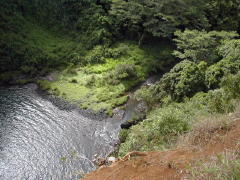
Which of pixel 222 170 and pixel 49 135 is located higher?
pixel 222 170

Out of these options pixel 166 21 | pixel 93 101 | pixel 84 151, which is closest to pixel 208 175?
pixel 84 151

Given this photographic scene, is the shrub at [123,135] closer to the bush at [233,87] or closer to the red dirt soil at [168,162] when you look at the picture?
the bush at [233,87]

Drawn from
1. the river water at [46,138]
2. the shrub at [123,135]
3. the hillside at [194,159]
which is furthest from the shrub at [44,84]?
the hillside at [194,159]

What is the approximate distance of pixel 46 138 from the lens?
25.1 metres

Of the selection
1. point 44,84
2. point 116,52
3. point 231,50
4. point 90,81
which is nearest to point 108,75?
point 90,81

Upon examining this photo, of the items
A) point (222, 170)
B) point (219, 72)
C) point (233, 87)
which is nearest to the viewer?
point (222, 170)

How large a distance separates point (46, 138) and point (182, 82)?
12.4 meters

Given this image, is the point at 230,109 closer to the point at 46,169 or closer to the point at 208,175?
the point at 208,175

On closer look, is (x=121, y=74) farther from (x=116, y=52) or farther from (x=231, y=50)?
(x=231, y=50)

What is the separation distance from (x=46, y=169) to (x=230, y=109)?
1381cm

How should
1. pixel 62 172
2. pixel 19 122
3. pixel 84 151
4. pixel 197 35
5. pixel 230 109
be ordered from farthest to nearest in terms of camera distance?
pixel 197 35 < pixel 19 122 < pixel 84 151 < pixel 62 172 < pixel 230 109

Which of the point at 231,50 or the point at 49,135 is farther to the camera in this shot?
the point at 231,50

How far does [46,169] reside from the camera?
21.5 m

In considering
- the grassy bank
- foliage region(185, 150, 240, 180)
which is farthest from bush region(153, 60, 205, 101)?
foliage region(185, 150, 240, 180)
